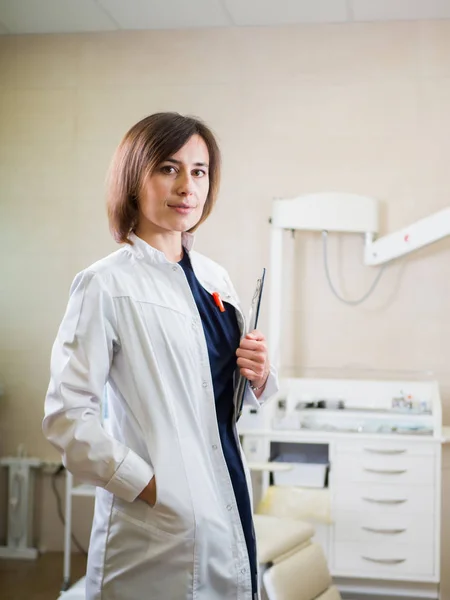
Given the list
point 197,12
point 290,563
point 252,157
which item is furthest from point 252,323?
point 197,12

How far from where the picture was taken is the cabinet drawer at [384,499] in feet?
10.6

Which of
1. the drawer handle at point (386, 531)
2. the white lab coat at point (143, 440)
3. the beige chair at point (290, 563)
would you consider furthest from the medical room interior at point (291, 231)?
the white lab coat at point (143, 440)

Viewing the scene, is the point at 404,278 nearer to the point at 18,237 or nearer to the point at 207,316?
the point at 18,237

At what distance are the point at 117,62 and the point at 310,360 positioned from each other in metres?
1.78

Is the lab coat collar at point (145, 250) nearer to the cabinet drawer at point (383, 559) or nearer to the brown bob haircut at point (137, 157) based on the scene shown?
the brown bob haircut at point (137, 157)

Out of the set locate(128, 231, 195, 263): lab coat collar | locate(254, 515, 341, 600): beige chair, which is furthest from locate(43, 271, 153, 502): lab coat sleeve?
locate(254, 515, 341, 600): beige chair

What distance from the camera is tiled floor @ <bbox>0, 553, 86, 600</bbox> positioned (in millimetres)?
3375

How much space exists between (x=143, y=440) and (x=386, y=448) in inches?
89.0

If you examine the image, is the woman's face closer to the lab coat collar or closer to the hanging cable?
the lab coat collar

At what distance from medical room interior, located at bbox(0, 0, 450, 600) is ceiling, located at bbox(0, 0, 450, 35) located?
12 mm

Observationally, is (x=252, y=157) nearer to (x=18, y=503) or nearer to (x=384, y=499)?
(x=384, y=499)

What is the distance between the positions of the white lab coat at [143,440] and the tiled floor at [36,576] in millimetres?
2359

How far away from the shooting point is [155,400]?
1.17 m

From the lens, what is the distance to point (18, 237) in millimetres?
4098
